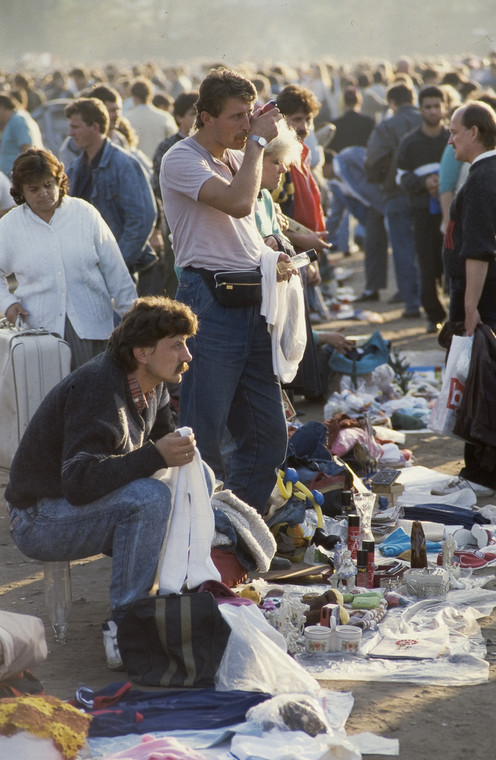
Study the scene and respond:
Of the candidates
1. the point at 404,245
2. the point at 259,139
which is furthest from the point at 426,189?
the point at 259,139

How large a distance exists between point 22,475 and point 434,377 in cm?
523

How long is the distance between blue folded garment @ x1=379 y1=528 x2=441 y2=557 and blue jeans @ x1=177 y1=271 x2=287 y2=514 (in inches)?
25.4

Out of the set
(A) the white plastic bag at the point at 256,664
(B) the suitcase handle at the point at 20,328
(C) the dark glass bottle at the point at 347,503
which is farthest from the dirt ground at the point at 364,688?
(C) the dark glass bottle at the point at 347,503

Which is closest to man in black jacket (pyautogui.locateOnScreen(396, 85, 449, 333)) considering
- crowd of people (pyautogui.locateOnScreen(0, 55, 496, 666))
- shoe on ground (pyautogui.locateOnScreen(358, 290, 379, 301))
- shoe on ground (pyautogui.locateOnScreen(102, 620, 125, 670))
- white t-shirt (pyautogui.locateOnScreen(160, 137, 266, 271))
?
crowd of people (pyautogui.locateOnScreen(0, 55, 496, 666))

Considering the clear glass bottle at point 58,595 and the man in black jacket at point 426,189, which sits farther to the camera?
the man in black jacket at point 426,189

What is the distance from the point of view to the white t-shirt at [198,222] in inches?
183

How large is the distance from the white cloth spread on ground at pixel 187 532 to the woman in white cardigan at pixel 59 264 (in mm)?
1748

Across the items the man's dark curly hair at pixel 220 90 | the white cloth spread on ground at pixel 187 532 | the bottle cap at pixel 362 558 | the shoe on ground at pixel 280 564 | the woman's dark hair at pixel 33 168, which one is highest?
the man's dark curly hair at pixel 220 90

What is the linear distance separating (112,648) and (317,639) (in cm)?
75

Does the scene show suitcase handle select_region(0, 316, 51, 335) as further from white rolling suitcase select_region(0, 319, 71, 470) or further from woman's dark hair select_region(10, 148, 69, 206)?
woman's dark hair select_region(10, 148, 69, 206)

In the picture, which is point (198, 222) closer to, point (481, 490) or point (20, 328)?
point (20, 328)

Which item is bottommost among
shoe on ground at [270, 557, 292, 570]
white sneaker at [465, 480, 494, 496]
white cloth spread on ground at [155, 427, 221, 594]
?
shoe on ground at [270, 557, 292, 570]

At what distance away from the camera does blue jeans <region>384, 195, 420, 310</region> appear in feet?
A: 37.1

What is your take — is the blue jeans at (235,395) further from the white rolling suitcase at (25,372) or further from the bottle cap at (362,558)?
the white rolling suitcase at (25,372)
